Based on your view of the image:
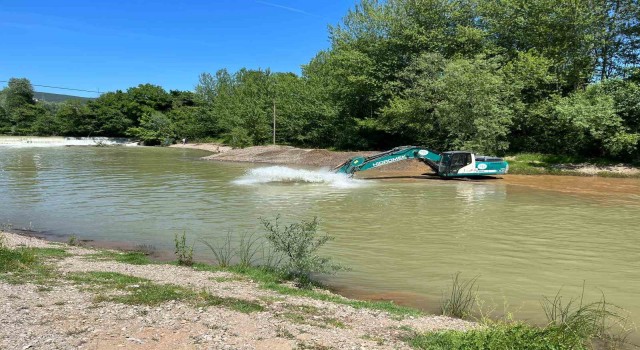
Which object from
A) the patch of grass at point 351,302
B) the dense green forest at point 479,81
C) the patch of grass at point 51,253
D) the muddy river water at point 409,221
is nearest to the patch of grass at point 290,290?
the patch of grass at point 351,302

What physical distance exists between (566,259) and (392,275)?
4489 mm

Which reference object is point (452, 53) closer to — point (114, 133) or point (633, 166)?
point (633, 166)

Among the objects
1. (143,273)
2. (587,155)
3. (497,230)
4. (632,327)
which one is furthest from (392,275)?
(587,155)

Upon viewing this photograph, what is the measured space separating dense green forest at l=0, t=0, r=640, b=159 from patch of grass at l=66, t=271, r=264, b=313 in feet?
96.8

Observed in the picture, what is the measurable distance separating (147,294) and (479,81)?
103ft

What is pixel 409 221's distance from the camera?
607 inches

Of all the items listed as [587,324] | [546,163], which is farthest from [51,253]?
[546,163]

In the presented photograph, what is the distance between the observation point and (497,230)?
13992 millimetres

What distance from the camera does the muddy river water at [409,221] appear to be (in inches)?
358

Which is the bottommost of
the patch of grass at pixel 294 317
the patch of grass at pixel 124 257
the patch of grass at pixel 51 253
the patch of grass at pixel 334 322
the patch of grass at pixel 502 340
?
the patch of grass at pixel 124 257

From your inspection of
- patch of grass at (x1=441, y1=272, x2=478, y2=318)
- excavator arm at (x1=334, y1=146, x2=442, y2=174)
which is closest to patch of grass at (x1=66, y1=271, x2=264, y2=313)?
patch of grass at (x1=441, y1=272, x2=478, y2=318)

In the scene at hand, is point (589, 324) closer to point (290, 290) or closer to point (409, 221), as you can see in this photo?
point (290, 290)

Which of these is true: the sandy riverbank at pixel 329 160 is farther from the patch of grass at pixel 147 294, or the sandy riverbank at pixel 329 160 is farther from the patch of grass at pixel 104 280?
the patch of grass at pixel 147 294

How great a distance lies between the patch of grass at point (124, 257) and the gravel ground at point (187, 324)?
90.9 inches
